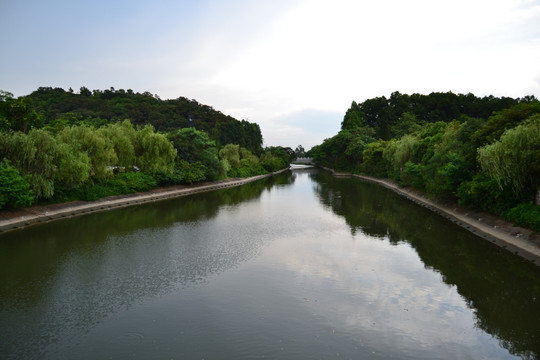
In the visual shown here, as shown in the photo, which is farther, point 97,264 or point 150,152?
point 150,152

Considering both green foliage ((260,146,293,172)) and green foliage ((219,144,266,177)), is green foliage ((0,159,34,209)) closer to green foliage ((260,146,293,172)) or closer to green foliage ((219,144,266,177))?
green foliage ((219,144,266,177))

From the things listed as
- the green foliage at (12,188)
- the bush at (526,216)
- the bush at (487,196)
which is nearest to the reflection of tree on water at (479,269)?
the bush at (526,216)

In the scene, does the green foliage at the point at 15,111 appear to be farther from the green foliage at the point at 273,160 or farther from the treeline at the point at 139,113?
the green foliage at the point at 273,160

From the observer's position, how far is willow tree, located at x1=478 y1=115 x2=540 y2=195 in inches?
747

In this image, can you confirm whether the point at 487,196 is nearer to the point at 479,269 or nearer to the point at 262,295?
the point at 479,269

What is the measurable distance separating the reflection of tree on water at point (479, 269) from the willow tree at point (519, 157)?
153 inches

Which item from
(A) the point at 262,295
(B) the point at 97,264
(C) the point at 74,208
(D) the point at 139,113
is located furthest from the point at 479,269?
(D) the point at 139,113

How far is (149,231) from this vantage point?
23609 mm

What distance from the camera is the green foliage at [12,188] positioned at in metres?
23.2

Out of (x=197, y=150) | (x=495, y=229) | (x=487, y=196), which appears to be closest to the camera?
(x=495, y=229)

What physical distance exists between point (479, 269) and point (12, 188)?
87.6 ft

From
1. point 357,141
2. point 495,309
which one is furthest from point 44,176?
point 357,141

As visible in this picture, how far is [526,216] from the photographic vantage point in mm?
19156

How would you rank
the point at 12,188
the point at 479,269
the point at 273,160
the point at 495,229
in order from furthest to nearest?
the point at 273,160 → the point at 12,188 → the point at 495,229 → the point at 479,269
